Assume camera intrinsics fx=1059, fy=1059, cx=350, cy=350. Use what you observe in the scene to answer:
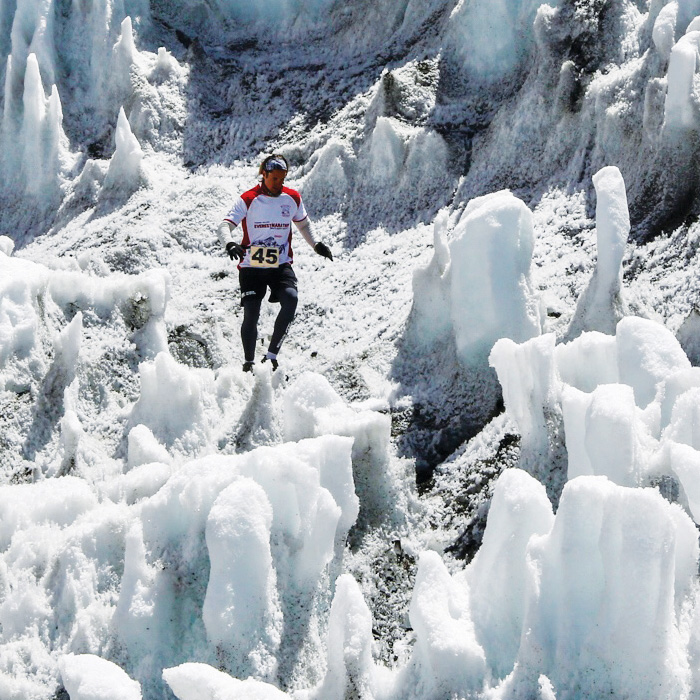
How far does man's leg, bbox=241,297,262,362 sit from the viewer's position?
9.52 metres

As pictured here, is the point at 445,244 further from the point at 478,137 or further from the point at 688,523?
the point at 688,523

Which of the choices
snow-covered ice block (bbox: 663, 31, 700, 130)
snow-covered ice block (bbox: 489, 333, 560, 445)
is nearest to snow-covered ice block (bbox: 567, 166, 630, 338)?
snow-covered ice block (bbox: 489, 333, 560, 445)

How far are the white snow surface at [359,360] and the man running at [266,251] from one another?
56 centimetres

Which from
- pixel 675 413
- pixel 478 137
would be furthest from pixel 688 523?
pixel 478 137

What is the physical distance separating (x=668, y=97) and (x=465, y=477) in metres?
4.25

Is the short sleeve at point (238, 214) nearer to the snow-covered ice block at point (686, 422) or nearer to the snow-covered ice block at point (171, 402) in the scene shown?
the snow-covered ice block at point (171, 402)

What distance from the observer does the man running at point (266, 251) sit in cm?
957

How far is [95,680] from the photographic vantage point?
16.9 feet

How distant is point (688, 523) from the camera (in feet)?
17.2

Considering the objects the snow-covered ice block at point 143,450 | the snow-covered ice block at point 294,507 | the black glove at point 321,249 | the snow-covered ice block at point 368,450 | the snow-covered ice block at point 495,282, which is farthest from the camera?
the black glove at point 321,249

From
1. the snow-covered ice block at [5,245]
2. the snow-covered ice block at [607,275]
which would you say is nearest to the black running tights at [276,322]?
the snow-covered ice block at [607,275]

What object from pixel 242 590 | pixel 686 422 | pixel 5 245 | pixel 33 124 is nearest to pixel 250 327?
pixel 5 245

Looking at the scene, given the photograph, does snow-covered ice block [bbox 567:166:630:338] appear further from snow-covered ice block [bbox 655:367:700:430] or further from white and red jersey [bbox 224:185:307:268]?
white and red jersey [bbox 224:185:307:268]

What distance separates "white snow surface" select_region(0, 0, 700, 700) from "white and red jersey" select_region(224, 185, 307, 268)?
3.31ft
